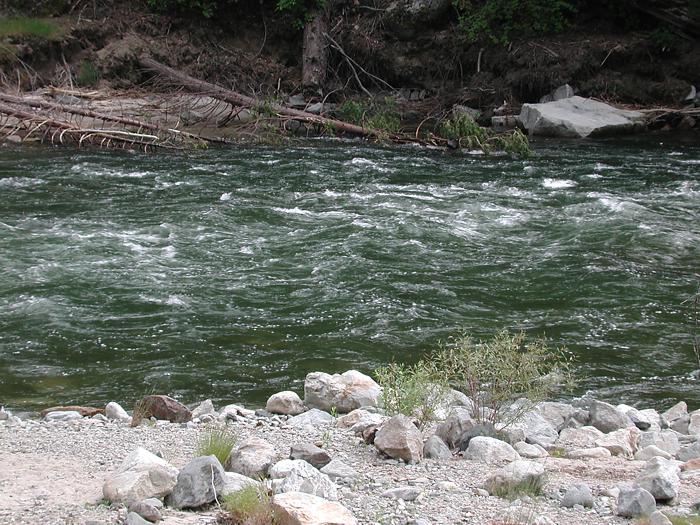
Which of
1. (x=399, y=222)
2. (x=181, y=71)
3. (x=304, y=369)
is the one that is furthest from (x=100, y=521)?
(x=181, y=71)

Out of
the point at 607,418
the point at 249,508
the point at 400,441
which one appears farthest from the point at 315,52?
the point at 249,508

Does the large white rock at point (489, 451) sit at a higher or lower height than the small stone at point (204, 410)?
higher

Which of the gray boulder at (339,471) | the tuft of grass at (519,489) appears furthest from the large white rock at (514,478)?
the gray boulder at (339,471)

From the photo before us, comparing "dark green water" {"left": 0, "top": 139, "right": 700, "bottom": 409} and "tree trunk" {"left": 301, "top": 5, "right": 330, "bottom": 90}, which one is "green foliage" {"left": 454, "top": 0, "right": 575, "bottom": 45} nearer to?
"tree trunk" {"left": 301, "top": 5, "right": 330, "bottom": 90}

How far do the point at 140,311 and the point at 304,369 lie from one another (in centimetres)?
201

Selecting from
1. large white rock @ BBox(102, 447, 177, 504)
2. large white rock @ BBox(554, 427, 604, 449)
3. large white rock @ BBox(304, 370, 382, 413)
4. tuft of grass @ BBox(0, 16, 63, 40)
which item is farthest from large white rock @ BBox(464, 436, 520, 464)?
tuft of grass @ BBox(0, 16, 63, 40)

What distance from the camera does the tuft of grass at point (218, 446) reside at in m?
4.49

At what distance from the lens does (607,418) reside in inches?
227

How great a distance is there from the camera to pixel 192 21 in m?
24.0

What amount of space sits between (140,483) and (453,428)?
1969 mm

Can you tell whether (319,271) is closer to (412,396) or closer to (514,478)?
(412,396)

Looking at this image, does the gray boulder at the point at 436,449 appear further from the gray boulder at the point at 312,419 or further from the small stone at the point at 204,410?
the small stone at the point at 204,410

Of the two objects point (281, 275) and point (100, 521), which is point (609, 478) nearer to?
point (100, 521)

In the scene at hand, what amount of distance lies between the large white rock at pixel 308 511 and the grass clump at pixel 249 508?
4 cm
